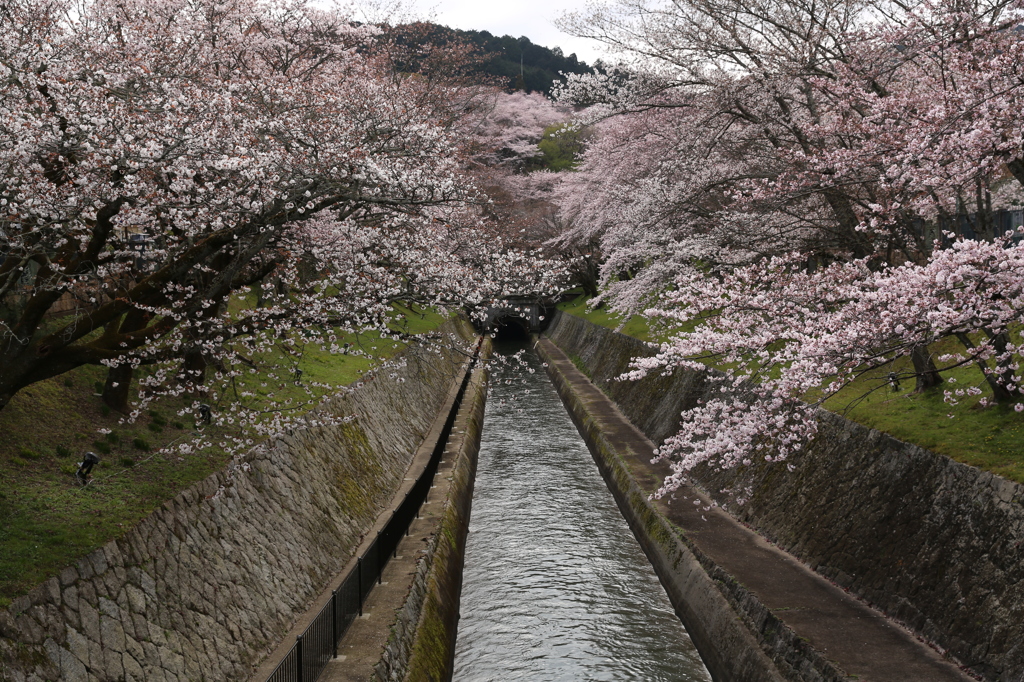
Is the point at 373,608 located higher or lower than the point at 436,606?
higher

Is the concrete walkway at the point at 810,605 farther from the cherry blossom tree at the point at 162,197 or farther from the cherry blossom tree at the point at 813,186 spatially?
the cherry blossom tree at the point at 162,197

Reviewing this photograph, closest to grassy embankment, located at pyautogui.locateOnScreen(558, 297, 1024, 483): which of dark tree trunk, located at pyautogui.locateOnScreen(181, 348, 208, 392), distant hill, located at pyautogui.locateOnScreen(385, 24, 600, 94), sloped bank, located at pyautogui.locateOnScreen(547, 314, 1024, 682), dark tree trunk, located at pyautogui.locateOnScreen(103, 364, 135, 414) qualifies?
sloped bank, located at pyautogui.locateOnScreen(547, 314, 1024, 682)

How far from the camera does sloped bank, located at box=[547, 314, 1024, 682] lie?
23.8ft

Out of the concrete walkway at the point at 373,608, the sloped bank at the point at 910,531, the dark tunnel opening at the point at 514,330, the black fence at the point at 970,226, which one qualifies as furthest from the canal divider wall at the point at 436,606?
the dark tunnel opening at the point at 514,330

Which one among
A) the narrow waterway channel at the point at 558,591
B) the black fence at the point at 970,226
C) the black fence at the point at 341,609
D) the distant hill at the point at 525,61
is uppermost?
the distant hill at the point at 525,61

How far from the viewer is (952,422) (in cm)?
987

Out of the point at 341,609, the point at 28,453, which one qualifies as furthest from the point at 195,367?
the point at 341,609

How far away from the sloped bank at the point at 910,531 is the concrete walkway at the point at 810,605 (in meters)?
0.22

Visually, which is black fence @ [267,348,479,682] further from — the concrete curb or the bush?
the concrete curb

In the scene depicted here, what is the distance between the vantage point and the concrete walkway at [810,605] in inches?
297

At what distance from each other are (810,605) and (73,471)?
9821mm

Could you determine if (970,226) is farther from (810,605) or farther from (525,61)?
(525,61)

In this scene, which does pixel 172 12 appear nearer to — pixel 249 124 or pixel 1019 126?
pixel 249 124

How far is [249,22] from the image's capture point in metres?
22.2
